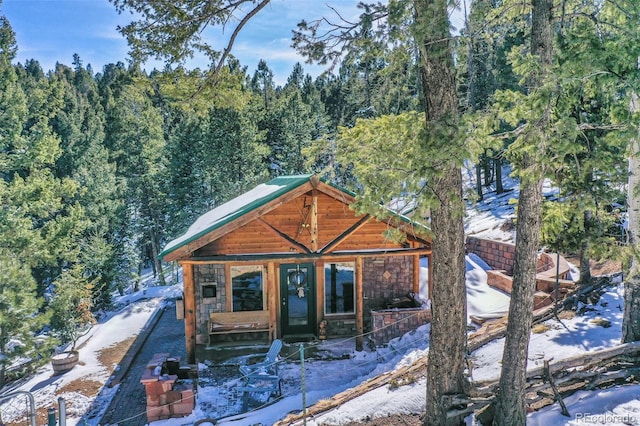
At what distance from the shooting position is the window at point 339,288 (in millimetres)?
12320

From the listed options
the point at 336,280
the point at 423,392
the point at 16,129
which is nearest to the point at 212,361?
the point at 336,280

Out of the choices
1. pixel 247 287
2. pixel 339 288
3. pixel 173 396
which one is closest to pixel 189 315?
pixel 247 287

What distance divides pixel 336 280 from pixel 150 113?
29.9 m

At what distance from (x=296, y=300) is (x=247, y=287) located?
1459 mm

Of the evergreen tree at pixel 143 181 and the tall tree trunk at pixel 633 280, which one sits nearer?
the tall tree trunk at pixel 633 280

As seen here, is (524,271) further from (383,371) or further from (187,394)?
(187,394)

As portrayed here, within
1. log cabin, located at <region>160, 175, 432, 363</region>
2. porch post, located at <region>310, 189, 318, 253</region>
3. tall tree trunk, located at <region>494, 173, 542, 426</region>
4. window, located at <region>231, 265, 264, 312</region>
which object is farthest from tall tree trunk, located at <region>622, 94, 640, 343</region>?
window, located at <region>231, 265, 264, 312</region>

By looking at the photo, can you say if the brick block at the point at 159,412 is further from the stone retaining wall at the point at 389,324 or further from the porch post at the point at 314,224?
the stone retaining wall at the point at 389,324

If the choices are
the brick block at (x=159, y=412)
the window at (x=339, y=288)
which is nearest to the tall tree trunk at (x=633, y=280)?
the window at (x=339, y=288)

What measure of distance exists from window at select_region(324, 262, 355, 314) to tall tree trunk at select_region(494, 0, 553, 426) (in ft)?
25.0

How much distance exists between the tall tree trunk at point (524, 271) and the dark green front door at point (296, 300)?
757 centimetres

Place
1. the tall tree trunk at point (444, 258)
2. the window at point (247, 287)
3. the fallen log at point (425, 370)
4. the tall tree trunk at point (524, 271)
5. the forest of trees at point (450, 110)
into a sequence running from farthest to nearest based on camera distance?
the window at point (247, 287)
the fallen log at point (425, 370)
the tall tree trunk at point (444, 258)
the tall tree trunk at point (524, 271)
the forest of trees at point (450, 110)

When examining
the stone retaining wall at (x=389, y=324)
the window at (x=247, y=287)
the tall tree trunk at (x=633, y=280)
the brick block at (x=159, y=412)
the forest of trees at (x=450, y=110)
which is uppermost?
the forest of trees at (x=450, y=110)

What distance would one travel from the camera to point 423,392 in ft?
20.9
